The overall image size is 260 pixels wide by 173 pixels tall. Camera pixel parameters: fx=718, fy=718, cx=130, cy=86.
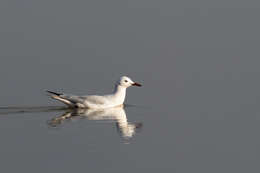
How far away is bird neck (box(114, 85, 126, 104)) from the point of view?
739 inches

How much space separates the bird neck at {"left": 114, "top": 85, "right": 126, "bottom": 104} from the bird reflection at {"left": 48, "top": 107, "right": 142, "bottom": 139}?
0.31m

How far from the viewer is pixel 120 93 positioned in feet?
62.1

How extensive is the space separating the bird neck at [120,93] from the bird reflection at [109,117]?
31 centimetres

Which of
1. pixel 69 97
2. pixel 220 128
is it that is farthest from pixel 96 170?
pixel 69 97

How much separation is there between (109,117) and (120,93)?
1896mm

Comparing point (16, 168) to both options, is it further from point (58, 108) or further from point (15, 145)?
point (58, 108)

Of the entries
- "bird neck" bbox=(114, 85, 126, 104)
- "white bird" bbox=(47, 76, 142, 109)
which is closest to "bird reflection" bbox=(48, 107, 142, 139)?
"white bird" bbox=(47, 76, 142, 109)

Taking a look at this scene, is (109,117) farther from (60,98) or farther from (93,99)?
(60,98)

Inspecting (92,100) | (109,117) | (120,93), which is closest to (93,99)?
(92,100)

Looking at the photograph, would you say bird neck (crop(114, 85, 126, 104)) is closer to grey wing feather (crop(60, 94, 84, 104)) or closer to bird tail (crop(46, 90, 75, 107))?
grey wing feather (crop(60, 94, 84, 104))

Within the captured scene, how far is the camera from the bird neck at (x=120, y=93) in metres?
18.8

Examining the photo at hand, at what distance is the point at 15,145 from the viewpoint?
13562mm

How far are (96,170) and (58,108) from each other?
661 cm

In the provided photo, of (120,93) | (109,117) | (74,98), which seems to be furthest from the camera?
(120,93)
